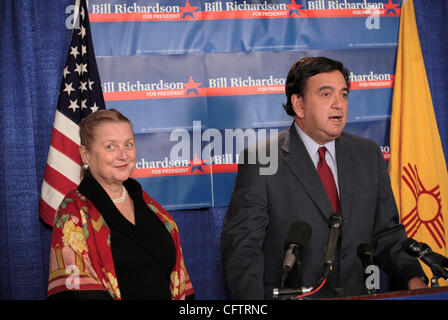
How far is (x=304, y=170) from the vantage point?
271 cm

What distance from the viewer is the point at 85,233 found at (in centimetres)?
222

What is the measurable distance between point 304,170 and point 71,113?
1.80m

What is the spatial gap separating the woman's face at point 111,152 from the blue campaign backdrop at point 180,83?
1429mm

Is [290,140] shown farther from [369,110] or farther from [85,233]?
[369,110]

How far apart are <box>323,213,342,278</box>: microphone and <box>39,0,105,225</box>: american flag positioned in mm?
2203

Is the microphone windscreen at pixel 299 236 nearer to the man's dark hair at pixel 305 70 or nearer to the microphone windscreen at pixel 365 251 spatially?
the microphone windscreen at pixel 365 251

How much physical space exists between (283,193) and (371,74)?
194cm

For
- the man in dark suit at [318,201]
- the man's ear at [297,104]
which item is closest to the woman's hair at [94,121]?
the man in dark suit at [318,201]

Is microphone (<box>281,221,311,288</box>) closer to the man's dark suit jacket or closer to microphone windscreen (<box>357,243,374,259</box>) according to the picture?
microphone windscreen (<box>357,243,374,259</box>)

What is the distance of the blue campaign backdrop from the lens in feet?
12.2

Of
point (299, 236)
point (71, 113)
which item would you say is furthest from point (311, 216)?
point (71, 113)

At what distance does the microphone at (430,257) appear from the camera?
1.94 metres

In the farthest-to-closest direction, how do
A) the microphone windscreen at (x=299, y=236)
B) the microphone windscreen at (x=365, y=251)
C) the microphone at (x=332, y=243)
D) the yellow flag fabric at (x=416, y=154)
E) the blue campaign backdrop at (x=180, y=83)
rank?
the yellow flag fabric at (x=416, y=154)
the blue campaign backdrop at (x=180, y=83)
the microphone windscreen at (x=365, y=251)
the microphone windscreen at (x=299, y=236)
the microphone at (x=332, y=243)
